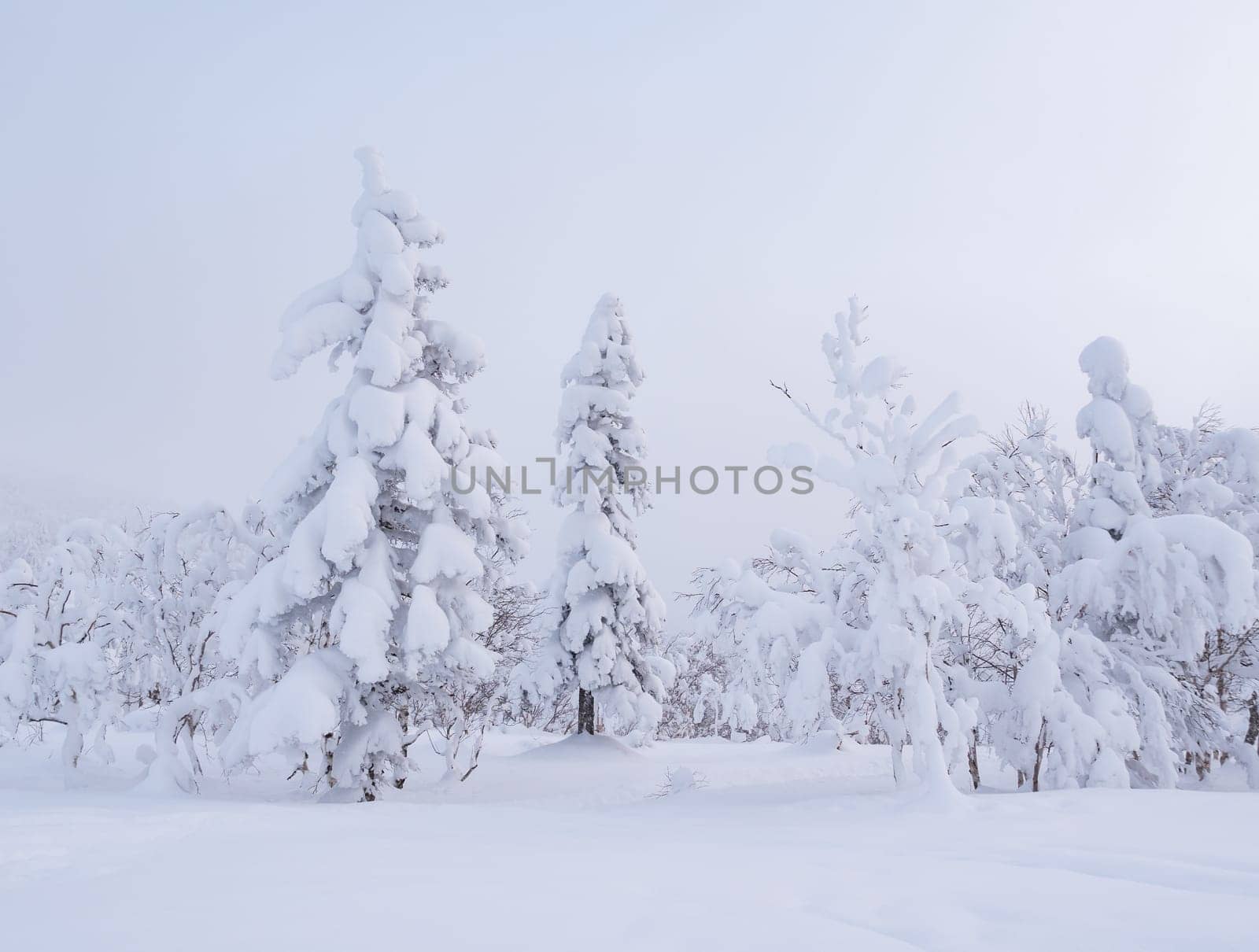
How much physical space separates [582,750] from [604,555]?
16.1ft

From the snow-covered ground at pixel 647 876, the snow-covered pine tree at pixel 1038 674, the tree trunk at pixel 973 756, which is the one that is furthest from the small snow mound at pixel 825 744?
the snow-covered ground at pixel 647 876

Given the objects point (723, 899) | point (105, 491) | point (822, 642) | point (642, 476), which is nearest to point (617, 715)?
point (642, 476)

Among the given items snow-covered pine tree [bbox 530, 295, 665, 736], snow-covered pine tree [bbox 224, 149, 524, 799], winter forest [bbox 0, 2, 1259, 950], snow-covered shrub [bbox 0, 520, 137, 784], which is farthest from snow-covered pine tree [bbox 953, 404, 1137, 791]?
snow-covered shrub [bbox 0, 520, 137, 784]

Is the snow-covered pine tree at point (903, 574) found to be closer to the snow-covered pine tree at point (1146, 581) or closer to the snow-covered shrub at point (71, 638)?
the snow-covered pine tree at point (1146, 581)

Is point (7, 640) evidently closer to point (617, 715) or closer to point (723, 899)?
point (617, 715)

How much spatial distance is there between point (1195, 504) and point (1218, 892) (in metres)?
11.4

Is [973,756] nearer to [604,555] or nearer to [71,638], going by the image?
[604,555]

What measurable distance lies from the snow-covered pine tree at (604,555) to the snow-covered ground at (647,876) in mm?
9848

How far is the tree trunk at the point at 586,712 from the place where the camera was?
2050 cm

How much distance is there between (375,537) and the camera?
12477 millimetres

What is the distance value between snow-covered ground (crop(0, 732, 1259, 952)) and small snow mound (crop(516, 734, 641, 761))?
897 centimetres

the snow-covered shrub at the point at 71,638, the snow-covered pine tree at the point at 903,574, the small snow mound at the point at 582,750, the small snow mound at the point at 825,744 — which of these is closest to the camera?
the snow-covered pine tree at the point at 903,574

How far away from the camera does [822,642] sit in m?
10.3

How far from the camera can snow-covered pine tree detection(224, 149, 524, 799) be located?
11.3 meters
